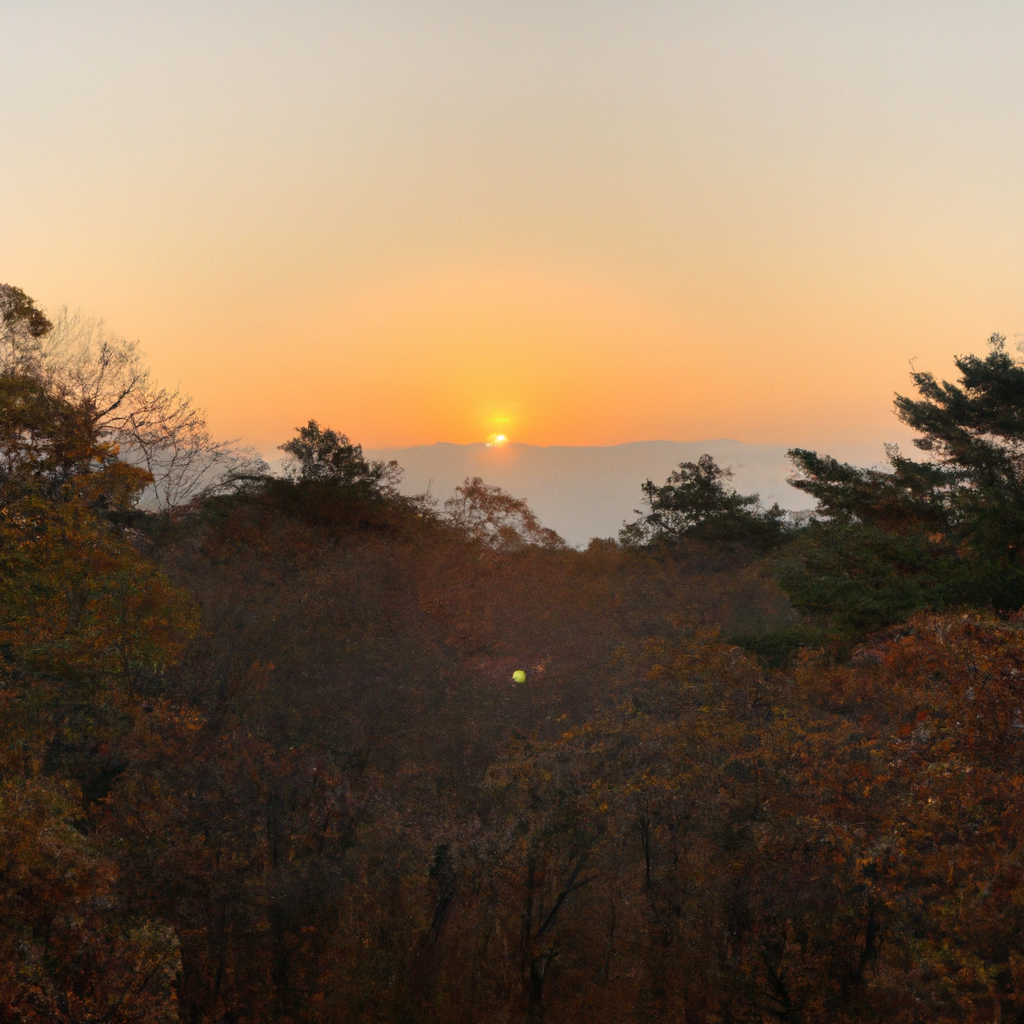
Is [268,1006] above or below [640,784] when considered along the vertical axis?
below

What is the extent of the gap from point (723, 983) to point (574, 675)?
12.1 metres

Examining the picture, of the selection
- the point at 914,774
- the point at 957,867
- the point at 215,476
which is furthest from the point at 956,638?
the point at 215,476

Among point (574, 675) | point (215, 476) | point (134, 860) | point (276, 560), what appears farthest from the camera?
point (215, 476)

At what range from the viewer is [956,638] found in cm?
1149

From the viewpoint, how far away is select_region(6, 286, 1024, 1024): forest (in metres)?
10.8

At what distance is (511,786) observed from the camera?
15.2 meters

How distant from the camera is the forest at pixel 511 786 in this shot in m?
10.8

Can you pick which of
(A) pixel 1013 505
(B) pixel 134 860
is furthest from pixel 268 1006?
(A) pixel 1013 505

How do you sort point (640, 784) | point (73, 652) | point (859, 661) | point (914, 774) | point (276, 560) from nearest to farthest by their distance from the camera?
point (914, 774), point (640, 784), point (73, 652), point (859, 661), point (276, 560)

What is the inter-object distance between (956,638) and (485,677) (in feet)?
58.7

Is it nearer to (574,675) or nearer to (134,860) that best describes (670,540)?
(574,675)

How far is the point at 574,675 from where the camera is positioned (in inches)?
1006

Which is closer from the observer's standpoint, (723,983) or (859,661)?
(723,983)

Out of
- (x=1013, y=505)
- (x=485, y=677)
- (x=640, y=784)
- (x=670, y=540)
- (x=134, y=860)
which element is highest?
(x=670, y=540)
